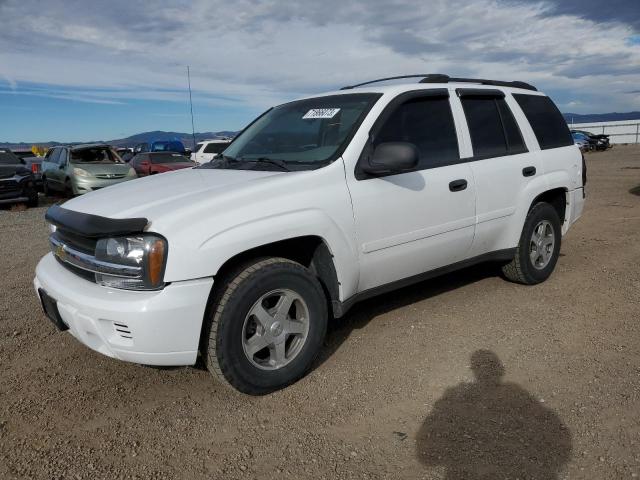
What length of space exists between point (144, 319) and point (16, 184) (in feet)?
40.1

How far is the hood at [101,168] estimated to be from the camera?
1397cm

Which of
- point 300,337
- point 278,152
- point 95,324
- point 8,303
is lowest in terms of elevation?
point 8,303

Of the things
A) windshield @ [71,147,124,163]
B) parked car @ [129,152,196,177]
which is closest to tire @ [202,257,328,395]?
windshield @ [71,147,124,163]

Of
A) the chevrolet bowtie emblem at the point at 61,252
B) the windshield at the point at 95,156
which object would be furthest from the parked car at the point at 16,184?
the chevrolet bowtie emblem at the point at 61,252

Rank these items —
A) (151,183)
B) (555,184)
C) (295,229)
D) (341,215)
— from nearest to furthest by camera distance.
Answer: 1. (295,229)
2. (341,215)
3. (151,183)
4. (555,184)

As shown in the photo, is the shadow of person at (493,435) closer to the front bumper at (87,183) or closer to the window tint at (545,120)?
the window tint at (545,120)

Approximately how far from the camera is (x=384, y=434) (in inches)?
109

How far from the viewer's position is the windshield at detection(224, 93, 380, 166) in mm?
3605

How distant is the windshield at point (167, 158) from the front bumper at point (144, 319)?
15.3 meters

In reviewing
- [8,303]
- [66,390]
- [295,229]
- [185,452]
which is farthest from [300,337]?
[8,303]

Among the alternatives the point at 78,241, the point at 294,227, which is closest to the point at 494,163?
the point at 294,227

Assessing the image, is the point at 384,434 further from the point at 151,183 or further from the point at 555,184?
the point at 555,184

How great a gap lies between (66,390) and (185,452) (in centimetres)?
110

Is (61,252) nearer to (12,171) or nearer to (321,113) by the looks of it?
(321,113)
